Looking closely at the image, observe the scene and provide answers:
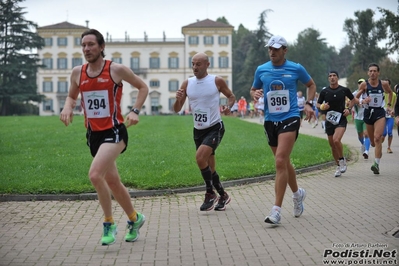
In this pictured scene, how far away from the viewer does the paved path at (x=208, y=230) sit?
7.08 metres

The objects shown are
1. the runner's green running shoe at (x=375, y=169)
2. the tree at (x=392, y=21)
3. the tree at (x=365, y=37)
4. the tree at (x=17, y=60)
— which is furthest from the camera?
the tree at (x=365, y=37)

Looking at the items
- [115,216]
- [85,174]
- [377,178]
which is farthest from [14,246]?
[377,178]

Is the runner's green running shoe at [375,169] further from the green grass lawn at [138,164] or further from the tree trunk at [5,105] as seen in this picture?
the tree trunk at [5,105]

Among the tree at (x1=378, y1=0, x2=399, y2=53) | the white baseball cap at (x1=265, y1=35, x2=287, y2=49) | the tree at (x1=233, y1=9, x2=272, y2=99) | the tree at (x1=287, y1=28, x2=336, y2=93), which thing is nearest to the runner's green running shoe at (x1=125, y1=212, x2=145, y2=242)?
the white baseball cap at (x1=265, y1=35, x2=287, y2=49)

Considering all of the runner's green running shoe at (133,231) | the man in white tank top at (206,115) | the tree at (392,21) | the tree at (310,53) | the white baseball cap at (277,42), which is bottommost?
the runner's green running shoe at (133,231)

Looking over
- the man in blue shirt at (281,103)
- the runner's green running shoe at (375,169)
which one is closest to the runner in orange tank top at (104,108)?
the man in blue shirt at (281,103)

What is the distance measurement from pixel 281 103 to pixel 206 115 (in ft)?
4.35

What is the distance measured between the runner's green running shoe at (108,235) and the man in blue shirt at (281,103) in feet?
7.69

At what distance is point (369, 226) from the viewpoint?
8.72m

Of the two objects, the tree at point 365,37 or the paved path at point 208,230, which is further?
the tree at point 365,37

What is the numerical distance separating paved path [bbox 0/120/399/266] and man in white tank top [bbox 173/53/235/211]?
319 mm

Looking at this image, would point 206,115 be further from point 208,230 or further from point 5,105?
point 5,105

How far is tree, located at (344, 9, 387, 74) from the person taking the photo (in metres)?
92.2

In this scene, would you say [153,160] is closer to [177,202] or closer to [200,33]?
[177,202]
